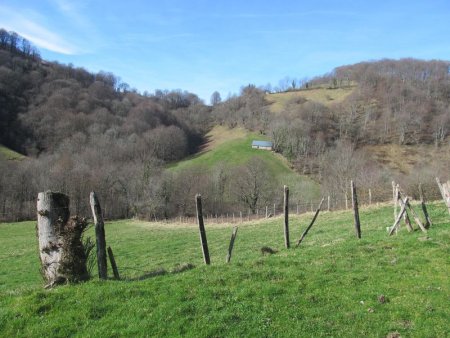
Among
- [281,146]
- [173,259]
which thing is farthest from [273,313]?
[281,146]

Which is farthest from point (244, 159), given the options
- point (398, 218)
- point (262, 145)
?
point (398, 218)

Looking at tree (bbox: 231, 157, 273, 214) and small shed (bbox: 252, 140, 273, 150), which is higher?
small shed (bbox: 252, 140, 273, 150)

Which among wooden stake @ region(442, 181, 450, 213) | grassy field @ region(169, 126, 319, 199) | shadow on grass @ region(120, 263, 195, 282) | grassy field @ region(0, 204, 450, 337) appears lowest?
grassy field @ region(0, 204, 450, 337)

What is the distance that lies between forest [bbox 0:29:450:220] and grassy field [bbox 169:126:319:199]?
14.1 ft

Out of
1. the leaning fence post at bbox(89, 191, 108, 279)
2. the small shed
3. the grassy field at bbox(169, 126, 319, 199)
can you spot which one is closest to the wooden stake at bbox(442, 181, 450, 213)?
the leaning fence post at bbox(89, 191, 108, 279)

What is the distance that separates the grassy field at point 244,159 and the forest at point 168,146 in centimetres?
430

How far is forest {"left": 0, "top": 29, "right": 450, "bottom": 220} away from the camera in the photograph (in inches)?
3696

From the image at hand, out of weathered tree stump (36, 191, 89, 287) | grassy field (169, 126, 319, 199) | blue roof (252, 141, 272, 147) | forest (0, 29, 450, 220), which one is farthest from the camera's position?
blue roof (252, 141, 272, 147)

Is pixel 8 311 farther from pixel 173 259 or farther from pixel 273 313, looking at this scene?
pixel 173 259

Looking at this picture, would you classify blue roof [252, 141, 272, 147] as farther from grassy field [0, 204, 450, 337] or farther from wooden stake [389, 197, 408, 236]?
grassy field [0, 204, 450, 337]

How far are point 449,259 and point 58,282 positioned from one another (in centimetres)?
1346

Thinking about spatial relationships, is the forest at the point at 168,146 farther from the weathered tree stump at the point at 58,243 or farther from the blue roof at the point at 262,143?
the weathered tree stump at the point at 58,243

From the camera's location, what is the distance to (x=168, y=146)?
16512cm

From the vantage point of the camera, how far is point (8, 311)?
10.0 metres
